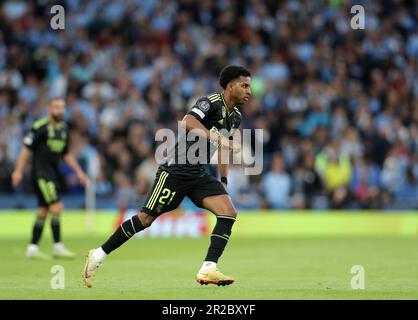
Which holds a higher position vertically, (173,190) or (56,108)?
(56,108)

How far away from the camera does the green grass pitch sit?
10.5 meters

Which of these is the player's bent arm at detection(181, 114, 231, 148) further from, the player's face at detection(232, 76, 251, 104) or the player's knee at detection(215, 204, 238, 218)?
the player's knee at detection(215, 204, 238, 218)

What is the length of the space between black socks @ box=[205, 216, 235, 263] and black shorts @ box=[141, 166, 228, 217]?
1.10 ft

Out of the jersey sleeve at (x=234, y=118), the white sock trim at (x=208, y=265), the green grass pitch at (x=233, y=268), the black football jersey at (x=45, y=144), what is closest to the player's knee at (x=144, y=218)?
the green grass pitch at (x=233, y=268)

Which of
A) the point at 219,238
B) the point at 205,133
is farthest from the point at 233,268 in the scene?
the point at 205,133

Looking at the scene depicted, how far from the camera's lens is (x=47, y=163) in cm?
1622

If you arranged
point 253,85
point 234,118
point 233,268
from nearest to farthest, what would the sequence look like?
point 234,118 < point 233,268 < point 253,85

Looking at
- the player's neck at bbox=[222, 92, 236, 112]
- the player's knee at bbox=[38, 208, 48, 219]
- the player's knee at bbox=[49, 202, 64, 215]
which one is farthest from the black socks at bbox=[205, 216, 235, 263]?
the player's knee at bbox=[38, 208, 48, 219]

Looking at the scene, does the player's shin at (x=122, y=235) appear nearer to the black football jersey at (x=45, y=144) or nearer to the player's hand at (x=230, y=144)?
the player's hand at (x=230, y=144)

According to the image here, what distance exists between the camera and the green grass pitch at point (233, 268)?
34.4 ft

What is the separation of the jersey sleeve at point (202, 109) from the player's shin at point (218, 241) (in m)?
1.22

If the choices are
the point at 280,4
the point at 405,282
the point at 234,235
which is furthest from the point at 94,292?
the point at 280,4

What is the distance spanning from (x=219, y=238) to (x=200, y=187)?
25.8 inches

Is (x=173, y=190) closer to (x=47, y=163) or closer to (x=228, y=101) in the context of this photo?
(x=228, y=101)
